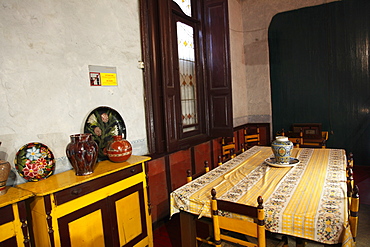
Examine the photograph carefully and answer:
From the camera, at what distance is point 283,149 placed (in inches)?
90.5

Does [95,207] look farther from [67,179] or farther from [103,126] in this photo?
[103,126]

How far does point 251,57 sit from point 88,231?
479 cm

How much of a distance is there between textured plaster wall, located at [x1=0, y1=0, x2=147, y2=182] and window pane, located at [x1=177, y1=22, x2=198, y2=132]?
106 cm

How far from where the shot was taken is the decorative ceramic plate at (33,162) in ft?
5.86

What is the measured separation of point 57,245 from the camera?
5.52 ft

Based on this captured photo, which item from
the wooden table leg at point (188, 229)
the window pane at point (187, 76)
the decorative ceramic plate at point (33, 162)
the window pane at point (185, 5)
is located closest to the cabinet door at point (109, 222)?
the decorative ceramic plate at point (33, 162)

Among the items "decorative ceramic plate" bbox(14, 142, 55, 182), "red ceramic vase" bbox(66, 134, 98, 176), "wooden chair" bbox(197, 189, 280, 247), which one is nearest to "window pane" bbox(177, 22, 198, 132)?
"red ceramic vase" bbox(66, 134, 98, 176)

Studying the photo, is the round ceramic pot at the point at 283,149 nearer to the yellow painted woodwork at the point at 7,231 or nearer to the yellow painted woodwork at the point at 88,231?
the yellow painted woodwork at the point at 88,231

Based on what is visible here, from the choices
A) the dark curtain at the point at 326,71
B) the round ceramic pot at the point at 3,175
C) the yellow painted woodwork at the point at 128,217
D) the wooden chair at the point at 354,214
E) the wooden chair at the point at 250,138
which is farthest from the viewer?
the wooden chair at the point at 250,138

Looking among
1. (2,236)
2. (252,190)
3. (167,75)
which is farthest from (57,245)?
(167,75)

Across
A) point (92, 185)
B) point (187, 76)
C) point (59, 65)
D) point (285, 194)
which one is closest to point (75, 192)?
point (92, 185)

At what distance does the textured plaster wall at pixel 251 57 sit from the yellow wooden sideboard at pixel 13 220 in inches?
164

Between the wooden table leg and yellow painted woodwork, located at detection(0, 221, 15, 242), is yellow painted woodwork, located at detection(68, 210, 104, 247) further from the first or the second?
the wooden table leg

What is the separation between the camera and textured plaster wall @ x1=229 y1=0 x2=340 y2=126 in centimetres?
524
